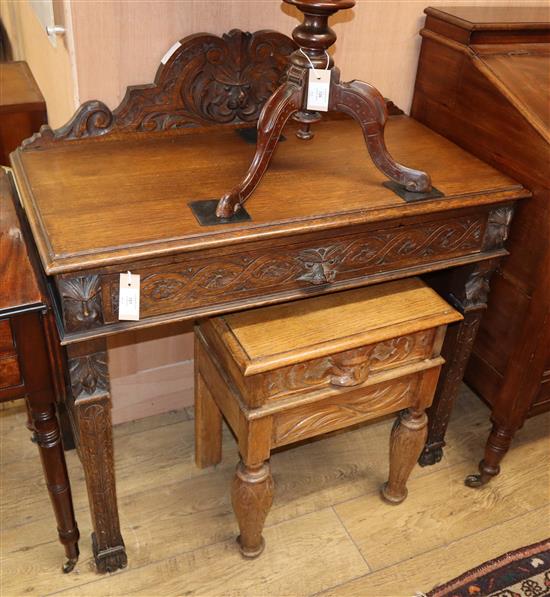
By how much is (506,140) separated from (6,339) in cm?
114

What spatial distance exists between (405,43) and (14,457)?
5.10 feet

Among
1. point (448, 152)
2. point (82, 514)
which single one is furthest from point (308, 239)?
point (82, 514)

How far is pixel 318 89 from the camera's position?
1.24m

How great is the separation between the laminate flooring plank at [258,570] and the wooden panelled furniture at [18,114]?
48.2 inches

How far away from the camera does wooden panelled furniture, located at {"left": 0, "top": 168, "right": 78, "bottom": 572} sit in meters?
1.10

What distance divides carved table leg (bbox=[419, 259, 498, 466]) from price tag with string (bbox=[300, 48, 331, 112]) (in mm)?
548

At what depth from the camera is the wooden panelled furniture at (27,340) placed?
110cm

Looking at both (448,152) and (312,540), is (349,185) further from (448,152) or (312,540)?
(312,540)

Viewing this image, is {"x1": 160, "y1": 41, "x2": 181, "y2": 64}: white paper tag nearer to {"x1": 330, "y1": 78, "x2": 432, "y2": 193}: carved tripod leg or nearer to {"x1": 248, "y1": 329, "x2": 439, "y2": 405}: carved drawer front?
{"x1": 330, "y1": 78, "x2": 432, "y2": 193}: carved tripod leg

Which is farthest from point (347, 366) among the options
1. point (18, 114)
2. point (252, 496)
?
point (18, 114)

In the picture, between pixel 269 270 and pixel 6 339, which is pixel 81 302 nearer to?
pixel 6 339

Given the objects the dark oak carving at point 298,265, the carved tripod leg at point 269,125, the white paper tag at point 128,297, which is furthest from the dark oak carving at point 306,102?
the white paper tag at point 128,297

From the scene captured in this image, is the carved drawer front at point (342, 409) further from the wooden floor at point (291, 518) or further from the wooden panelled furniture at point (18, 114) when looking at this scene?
the wooden panelled furniture at point (18, 114)

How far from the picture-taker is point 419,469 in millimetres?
1876
